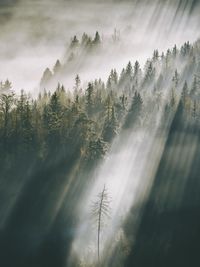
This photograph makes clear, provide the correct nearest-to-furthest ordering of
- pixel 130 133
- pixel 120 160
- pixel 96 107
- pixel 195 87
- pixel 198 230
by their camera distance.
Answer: pixel 198 230
pixel 120 160
pixel 130 133
pixel 96 107
pixel 195 87

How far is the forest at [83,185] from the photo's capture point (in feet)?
291

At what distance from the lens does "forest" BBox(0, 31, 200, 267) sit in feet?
291

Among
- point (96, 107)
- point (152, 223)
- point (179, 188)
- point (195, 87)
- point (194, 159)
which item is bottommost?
point (152, 223)

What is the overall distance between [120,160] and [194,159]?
20030 mm

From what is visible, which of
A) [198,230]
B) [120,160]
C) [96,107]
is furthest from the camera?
[96,107]

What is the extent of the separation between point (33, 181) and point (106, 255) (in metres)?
23.4

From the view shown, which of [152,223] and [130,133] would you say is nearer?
[152,223]

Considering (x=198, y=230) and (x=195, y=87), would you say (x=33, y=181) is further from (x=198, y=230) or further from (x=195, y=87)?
(x=195, y=87)

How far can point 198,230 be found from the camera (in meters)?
96.2

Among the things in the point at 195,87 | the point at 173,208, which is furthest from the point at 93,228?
the point at 195,87

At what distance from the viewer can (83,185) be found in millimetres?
100875

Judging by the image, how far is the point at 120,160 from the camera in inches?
4537

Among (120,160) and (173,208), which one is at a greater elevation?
(120,160)

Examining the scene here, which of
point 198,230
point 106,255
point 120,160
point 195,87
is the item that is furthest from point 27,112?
point 195,87
